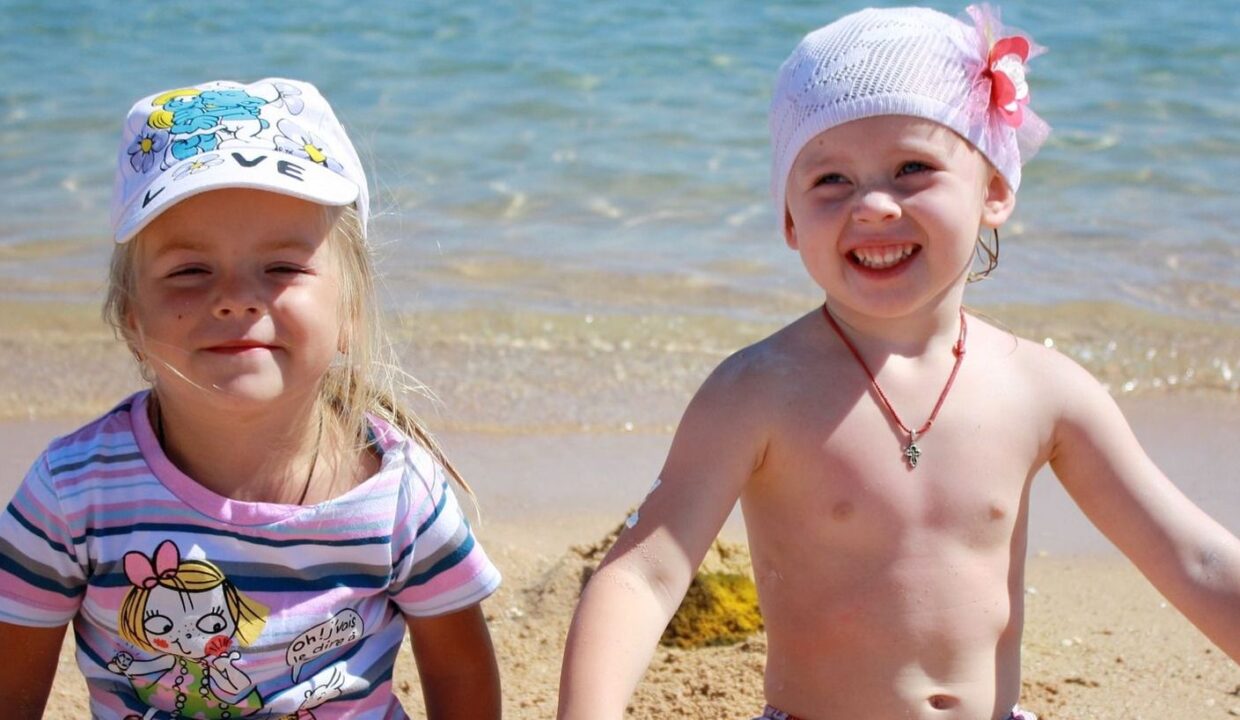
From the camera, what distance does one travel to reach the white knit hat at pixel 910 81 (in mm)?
2270

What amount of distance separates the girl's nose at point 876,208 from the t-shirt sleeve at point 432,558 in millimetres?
773

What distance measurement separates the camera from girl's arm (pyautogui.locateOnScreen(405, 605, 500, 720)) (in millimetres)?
2430

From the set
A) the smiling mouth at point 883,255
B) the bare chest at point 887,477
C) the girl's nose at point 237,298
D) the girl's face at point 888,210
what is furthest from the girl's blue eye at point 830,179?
the girl's nose at point 237,298

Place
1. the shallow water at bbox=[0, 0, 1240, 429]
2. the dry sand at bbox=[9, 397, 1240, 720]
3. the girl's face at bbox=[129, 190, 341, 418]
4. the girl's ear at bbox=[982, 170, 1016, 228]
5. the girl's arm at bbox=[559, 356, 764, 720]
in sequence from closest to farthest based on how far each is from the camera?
the girl's arm at bbox=[559, 356, 764, 720], the girl's face at bbox=[129, 190, 341, 418], the girl's ear at bbox=[982, 170, 1016, 228], the dry sand at bbox=[9, 397, 1240, 720], the shallow water at bbox=[0, 0, 1240, 429]

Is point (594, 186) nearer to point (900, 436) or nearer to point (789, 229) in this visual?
point (789, 229)

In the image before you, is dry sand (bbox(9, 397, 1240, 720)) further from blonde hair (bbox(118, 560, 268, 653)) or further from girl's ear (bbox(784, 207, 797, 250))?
girl's ear (bbox(784, 207, 797, 250))

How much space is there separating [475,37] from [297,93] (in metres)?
7.38

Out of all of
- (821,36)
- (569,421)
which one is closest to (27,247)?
(569,421)

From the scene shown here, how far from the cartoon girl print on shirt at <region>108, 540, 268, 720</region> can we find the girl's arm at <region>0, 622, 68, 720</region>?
0.12 metres

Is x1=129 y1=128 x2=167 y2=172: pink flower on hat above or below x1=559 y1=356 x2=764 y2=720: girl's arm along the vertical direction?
above

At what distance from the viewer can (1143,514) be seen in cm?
238

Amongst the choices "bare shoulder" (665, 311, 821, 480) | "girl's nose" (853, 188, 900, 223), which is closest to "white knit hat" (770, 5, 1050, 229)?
"girl's nose" (853, 188, 900, 223)

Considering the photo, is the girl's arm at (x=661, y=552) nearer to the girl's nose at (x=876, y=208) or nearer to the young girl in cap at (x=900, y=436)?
the young girl in cap at (x=900, y=436)

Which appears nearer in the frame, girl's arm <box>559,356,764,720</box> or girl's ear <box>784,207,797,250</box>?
girl's arm <box>559,356,764,720</box>
